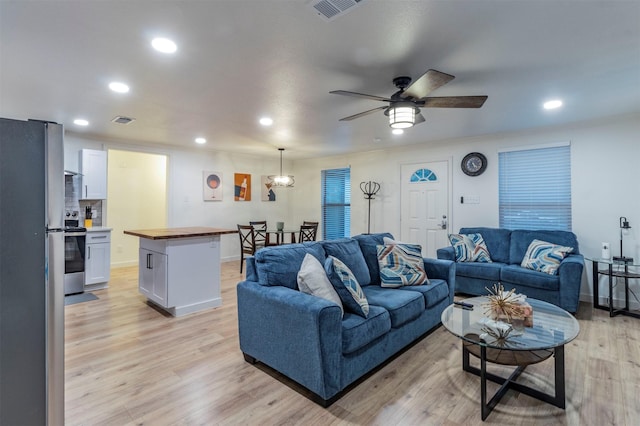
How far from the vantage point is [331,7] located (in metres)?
1.78

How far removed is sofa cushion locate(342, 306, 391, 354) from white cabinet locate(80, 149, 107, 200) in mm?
4718

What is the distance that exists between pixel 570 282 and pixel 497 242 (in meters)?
1.09

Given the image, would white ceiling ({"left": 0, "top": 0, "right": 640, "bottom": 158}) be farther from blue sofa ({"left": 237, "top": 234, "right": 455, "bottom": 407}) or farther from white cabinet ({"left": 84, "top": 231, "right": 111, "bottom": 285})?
white cabinet ({"left": 84, "top": 231, "right": 111, "bottom": 285})

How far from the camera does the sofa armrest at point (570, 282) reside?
138 inches

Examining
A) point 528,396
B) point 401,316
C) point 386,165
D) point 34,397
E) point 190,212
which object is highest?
point 386,165

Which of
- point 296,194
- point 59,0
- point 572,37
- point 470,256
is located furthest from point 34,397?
point 296,194

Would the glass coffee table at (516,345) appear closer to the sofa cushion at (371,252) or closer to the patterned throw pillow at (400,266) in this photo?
the patterned throw pillow at (400,266)

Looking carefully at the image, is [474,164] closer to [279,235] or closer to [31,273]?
[279,235]

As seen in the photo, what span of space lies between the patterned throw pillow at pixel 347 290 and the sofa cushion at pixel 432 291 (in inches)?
28.7

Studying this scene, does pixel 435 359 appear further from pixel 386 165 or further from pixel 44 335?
pixel 386 165

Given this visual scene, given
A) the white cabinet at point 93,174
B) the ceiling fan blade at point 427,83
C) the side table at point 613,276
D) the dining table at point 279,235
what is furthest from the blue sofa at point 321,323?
the white cabinet at point 93,174

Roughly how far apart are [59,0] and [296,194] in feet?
20.8

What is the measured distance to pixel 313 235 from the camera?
6.54 m

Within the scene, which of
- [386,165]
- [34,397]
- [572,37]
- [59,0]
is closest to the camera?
[34,397]
